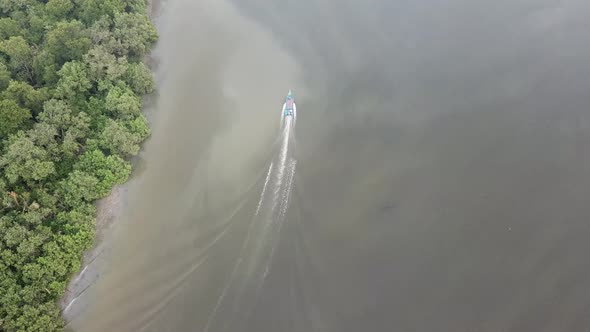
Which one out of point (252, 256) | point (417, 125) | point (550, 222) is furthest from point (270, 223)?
point (550, 222)

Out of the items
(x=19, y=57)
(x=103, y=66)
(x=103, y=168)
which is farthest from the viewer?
(x=19, y=57)

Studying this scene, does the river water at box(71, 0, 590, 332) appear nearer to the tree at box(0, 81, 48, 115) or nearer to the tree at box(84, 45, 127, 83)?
the tree at box(84, 45, 127, 83)

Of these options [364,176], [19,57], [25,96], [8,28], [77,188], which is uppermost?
[8,28]

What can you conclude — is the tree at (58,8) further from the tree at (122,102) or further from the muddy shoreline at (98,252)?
the muddy shoreline at (98,252)

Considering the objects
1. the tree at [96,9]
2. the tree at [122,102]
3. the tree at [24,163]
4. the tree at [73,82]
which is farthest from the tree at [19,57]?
the tree at [24,163]

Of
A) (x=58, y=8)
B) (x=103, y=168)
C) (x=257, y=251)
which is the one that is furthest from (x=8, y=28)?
(x=257, y=251)

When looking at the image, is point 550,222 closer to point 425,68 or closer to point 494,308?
point 494,308

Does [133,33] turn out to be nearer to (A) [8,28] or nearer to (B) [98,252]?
(A) [8,28]
